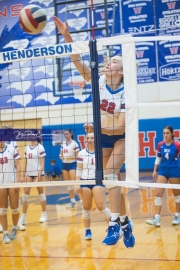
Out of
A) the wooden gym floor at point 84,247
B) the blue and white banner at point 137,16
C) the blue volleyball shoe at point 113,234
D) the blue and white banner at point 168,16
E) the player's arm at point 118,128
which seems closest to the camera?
the blue volleyball shoe at point 113,234

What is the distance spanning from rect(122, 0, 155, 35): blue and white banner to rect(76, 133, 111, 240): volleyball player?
7636mm

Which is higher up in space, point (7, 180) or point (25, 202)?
point (7, 180)

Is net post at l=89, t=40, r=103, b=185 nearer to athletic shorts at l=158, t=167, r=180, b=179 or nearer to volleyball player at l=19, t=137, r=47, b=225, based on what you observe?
athletic shorts at l=158, t=167, r=180, b=179

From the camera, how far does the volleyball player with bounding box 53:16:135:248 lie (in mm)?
4219

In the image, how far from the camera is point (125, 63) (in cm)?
418

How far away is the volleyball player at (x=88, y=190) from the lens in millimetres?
6211

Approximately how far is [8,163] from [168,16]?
8204mm

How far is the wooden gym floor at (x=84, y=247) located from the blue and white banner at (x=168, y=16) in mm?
Answer: 6188

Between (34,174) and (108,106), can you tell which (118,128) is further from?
(34,174)

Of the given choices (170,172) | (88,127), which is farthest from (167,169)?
(88,127)

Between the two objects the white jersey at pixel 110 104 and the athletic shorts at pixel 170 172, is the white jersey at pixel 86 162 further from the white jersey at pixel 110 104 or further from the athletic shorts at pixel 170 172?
the white jersey at pixel 110 104

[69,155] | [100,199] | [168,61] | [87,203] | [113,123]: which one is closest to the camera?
[113,123]

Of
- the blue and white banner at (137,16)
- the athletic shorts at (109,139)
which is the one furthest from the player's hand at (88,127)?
the blue and white banner at (137,16)

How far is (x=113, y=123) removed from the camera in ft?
14.1
